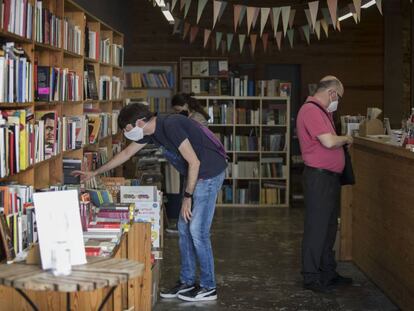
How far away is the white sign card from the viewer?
3.26 m

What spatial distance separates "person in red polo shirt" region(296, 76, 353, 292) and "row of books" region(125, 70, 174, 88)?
25.1 ft

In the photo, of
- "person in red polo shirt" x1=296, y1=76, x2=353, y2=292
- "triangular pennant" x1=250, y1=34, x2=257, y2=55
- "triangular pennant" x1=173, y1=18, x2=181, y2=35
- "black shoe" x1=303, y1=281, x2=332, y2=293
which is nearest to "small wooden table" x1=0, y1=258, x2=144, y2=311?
"person in red polo shirt" x1=296, y1=76, x2=353, y2=292

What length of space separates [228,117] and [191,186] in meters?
6.79

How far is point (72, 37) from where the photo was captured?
712 centimetres

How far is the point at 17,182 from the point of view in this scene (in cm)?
518

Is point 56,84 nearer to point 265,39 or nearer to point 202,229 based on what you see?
point 202,229

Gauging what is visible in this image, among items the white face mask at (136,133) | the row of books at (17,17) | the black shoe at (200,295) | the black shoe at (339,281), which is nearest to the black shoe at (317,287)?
the black shoe at (339,281)

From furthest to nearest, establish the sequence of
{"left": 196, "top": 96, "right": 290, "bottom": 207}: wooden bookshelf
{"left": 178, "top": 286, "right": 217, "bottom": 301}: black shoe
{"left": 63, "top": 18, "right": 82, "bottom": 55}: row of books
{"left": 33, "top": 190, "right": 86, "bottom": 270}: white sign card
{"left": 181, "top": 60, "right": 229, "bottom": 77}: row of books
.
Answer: {"left": 181, "top": 60, "right": 229, "bottom": 77}: row of books → {"left": 196, "top": 96, "right": 290, "bottom": 207}: wooden bookshelf → {"left": 63, "top": 18, "right": 82, "bottom": 55}: row of books → {"left": 178, "top": 286, "right": 217, "bottom": 301}: black shoe → {"left": 33, "top": 190, "right": 86, "bottom": 270}: white sign card

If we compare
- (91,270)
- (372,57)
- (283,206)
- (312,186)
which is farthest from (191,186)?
(372,57)

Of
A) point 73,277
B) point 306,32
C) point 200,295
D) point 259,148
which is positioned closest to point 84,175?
point 200,295

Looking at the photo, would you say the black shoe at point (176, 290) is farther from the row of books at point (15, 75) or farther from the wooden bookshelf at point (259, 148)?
the wooden bookshelf at point (259, 148)

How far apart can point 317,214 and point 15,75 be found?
2731mm

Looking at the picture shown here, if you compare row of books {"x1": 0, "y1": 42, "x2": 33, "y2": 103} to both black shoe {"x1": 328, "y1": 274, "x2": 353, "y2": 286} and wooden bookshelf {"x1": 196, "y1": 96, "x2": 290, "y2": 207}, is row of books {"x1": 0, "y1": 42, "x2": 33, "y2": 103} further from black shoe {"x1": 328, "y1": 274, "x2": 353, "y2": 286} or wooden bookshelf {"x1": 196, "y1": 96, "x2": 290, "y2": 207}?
wooden bookshelf {"x1": 196, "y1": 96, "x2": 290, "y2": 207}

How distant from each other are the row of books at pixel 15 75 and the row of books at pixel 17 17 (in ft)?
0.39
